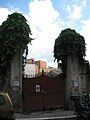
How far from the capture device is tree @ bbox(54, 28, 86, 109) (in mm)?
23781

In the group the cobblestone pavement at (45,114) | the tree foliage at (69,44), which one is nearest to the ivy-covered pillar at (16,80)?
the cobblestone pavement at (45,114)

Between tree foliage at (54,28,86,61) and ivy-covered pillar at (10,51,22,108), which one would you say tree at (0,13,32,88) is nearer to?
ivy-covered pillar at (10,51,22,108)

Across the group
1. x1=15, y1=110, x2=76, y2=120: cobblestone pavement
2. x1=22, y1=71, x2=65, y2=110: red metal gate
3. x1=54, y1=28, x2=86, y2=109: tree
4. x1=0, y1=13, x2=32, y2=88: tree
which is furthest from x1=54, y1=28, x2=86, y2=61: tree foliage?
x1=15, y1=110, x2=76, y2=120: cobblestone pavement

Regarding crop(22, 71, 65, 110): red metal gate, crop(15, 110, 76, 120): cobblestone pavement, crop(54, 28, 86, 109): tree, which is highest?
crop(54, 28, 86, 109): tree

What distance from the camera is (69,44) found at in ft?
78.5

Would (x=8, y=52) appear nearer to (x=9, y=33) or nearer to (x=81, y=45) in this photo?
(x=9, y=33)

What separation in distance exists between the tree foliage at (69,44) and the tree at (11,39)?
Answer: 2.31m

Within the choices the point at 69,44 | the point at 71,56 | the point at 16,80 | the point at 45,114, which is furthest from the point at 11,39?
the point at 45,114

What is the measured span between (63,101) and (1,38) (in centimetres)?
595

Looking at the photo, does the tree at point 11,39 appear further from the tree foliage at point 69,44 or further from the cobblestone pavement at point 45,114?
the cobblestone pavement at point 45,114

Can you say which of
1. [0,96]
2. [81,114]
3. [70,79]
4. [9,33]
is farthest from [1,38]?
[0,96]

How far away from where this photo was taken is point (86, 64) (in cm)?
2441

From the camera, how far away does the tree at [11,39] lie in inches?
886

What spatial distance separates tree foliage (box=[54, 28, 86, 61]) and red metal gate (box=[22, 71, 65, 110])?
1.85 metres
